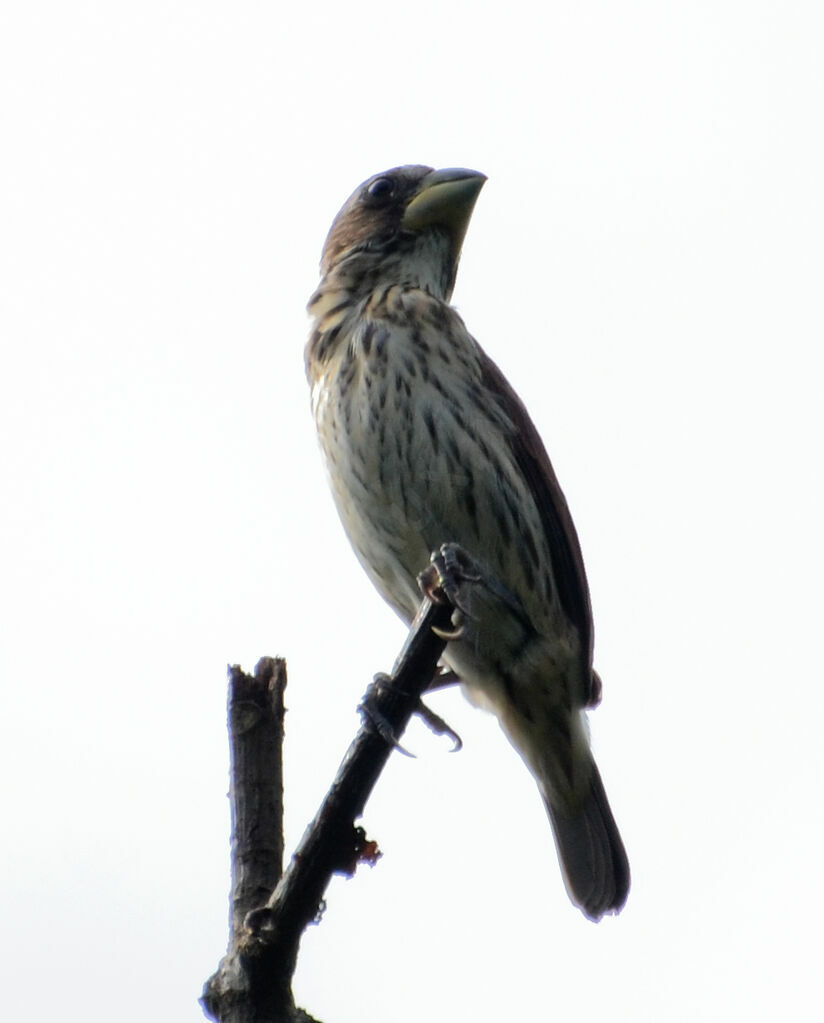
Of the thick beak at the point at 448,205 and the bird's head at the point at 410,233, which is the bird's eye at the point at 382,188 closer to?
the bird's head at the point at 410,233

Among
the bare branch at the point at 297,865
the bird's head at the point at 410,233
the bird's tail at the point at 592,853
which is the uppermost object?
the bird's head at the point at 410,233

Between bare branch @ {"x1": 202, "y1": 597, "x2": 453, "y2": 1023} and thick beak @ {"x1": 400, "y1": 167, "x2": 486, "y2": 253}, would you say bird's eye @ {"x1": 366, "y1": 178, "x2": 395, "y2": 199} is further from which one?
bare branch @ {"x1": 202, "y1": 597, "x2": 453, "y2": 1023}

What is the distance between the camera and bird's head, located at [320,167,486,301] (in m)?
6.59

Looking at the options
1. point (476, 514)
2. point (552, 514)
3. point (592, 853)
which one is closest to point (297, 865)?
point (476, 514)

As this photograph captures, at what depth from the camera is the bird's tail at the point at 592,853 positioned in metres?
6.24

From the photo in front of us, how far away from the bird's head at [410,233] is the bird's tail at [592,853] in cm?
235

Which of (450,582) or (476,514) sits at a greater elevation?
(476,514)

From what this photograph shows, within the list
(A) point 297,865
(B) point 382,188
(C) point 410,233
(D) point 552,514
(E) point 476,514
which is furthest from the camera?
(B) point 382,188

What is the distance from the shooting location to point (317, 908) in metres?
3.59

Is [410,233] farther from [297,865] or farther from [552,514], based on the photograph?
[297,865]

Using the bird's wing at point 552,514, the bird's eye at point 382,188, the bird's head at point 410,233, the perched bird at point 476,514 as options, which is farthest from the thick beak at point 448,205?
the bird's wing at point 552,514

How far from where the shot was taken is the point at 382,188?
7012mm

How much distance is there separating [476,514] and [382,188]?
2189mm

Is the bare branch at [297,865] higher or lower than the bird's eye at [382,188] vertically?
lower
